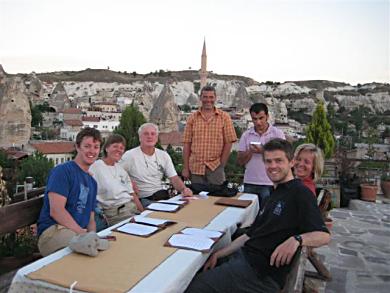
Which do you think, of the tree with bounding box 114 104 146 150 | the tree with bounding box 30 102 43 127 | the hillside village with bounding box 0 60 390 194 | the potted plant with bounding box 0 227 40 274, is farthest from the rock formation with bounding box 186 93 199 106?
the potted plant with bounding box 0 227 40 274

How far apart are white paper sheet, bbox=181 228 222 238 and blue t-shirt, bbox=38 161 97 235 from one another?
2.32ft

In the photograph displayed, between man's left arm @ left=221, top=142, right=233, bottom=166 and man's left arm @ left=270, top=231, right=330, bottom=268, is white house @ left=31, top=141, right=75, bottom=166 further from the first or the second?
man's left arm @ left=270, top=231, right=330, bottom=268

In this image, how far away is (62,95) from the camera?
78.8 metres

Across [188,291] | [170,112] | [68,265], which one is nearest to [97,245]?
Answer: [68,265]

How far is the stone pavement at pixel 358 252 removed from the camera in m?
3.08

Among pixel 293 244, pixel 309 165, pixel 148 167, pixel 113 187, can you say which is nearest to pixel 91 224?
pixel 113 187

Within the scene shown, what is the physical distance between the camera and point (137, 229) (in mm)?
1937

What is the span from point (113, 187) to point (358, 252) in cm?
278

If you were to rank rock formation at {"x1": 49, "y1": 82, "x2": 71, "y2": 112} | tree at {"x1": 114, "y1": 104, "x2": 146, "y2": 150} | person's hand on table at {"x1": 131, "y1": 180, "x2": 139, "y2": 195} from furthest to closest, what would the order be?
rock formation at {"x1": 49, "y1": 82, "x2": 71, "y2": 112}
tree at {"x1": 114, "y1": 104, "x2": 146, "y2": 150}
person's hand on table at {"x1": 131, "y1": 180, "x2": 139, "y2": 195}

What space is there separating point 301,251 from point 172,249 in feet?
1.88

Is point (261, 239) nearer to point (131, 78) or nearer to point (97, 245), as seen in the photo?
point (97, 245)

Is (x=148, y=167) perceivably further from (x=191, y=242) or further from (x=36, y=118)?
(x=36, y=118)

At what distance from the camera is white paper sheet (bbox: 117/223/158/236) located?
188 centimetres

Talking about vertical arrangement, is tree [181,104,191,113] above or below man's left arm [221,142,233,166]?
above
